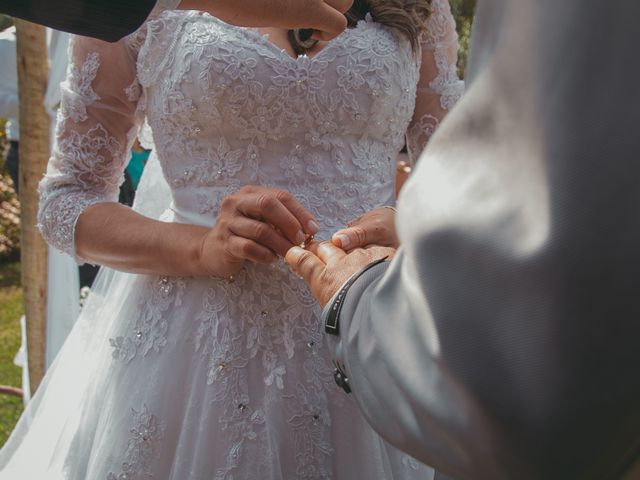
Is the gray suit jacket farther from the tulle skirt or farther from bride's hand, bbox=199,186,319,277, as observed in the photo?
the tulle skirt

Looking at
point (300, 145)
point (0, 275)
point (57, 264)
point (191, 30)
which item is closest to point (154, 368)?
point (300, 145)

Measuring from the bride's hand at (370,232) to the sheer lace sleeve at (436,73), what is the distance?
0.48 m

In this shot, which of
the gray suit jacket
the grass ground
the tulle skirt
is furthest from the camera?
the grass ground

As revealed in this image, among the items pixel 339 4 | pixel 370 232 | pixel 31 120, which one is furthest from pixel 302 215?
pixel 31 120

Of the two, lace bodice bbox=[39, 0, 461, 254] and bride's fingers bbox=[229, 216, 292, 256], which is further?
lace bodice bbox=[39, 0, 461, 254]

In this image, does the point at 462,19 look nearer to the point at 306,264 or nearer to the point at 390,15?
the point at 390,15

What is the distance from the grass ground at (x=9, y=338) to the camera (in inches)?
204

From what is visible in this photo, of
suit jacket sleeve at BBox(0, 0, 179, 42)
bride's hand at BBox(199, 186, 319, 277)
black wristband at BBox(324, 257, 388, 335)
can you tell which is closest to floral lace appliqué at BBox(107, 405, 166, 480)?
bride's hand at BBox(199, 186, 319, 277)

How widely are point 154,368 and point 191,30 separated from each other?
31.3 inches

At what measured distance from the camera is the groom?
24.9 inches

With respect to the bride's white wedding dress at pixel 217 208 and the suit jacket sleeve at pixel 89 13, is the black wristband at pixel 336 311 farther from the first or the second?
the bride's white wedding dress at pixel 217 208

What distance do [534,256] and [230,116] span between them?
1.14 m

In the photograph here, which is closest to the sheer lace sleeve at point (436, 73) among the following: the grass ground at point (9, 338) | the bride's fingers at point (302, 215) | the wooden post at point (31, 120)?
the bride's fingers at point (302, 215)

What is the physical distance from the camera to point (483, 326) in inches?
26.7
